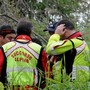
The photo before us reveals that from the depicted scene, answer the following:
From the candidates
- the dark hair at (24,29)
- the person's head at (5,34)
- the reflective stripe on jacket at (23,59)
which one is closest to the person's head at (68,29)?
the dark hair at (24,29)

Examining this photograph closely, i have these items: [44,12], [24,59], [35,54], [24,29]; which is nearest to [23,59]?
[24,59]

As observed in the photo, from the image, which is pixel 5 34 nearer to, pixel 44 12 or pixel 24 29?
pixel 24 29

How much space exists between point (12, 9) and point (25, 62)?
778cm

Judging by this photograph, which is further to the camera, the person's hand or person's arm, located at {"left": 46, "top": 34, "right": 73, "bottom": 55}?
the person's hand

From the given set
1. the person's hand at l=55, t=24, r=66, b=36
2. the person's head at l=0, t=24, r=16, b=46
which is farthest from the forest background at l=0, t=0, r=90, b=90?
the person's hand at l=55, t=24, r=66, b=36

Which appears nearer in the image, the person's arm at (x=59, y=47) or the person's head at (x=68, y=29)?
the person's arm at (x=59, y=47)

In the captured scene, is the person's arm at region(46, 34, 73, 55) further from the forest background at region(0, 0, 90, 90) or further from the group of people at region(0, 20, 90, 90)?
the forest background at region(0, 0, 90, 90)

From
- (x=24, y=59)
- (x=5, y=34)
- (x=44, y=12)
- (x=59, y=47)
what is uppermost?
(x=44, y=12)

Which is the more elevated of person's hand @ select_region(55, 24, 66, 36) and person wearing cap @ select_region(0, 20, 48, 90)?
person's hand @ select_region(55, 24, 66, 36)

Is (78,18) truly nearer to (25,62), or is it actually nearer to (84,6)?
(84,6)

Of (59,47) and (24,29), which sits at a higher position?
(24,29)

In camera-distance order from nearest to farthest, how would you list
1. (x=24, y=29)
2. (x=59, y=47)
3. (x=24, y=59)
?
(x=24, y=59) → (x=59, y=47) → (x=24, y=29)

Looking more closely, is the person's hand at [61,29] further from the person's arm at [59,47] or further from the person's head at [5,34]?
the person's head at [5,34]

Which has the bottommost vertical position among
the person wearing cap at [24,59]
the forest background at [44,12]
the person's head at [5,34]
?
the person wearing cap at [24,59]
